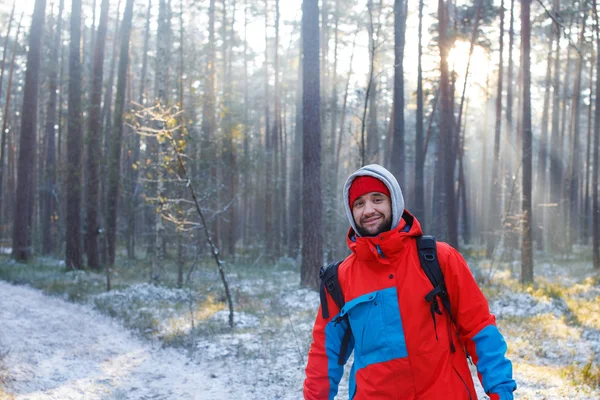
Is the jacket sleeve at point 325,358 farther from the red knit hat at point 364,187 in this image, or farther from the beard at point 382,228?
the red knit hat at point 364,187

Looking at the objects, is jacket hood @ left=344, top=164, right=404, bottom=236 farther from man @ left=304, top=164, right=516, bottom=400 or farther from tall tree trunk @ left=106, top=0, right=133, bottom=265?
tall tree trunk @ left=106, top=0, right=133, bottom=265

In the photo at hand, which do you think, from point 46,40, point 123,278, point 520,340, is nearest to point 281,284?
point 123,278

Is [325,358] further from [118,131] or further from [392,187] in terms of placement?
[118,131]

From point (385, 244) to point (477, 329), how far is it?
0.56m

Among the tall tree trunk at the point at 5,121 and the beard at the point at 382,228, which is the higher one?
the tall tree trunk at the point at 5,121

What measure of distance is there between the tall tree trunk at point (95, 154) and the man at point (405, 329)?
50.7 ft

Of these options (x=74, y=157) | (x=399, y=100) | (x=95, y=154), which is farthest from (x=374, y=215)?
(x=74, y=157)

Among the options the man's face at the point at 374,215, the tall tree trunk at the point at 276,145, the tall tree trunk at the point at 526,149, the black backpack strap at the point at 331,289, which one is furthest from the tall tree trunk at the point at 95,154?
the man's face at the point at 374,215

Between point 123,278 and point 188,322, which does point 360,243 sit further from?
point 123,278

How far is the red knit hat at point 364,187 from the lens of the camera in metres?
2.89

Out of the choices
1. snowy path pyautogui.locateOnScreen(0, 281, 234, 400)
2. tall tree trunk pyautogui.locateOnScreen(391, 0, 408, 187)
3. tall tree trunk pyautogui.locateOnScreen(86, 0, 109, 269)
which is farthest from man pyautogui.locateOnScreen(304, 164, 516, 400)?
tall tree trunk pyautogui.locateOnScreen(86, 0, 109, 269)

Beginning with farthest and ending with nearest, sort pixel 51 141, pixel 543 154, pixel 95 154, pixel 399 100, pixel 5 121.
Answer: pixel 543 154
pixel 5 121
pixel 51 141
pixel 95 154
pixel 399 100

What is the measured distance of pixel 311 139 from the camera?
12.8 m

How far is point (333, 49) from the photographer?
1161 inches
